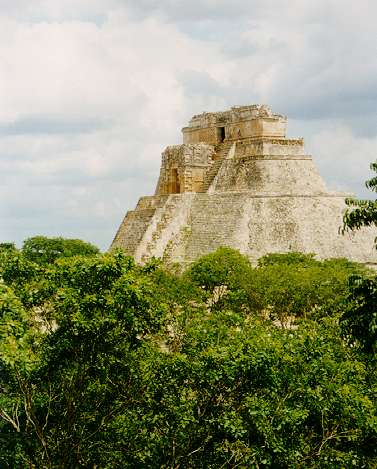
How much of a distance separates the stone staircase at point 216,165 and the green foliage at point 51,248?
28.3 feet

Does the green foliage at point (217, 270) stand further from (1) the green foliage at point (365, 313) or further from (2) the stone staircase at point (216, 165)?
(1) the green foliage at point (365, 313)

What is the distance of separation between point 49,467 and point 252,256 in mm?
25370

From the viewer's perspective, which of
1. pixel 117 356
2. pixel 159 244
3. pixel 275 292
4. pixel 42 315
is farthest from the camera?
pixel 159 244

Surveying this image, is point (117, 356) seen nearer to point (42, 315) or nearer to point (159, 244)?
point (42, 315)

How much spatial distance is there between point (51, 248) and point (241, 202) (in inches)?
531

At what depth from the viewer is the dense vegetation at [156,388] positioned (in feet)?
40.5

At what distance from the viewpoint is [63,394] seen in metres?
13.4

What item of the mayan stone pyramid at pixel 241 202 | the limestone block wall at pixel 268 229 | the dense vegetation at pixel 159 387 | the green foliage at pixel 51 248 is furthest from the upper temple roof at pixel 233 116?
the dense vegetation at pixel 159 387

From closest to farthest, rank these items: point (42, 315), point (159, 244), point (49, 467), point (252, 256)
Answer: point (49, 467) < point (42, 315) < point (252, 256) < point (159, 244)

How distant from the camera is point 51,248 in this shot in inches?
1865

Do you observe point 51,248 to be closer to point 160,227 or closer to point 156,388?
point 160,227

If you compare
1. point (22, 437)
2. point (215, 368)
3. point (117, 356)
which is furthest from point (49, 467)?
point (215, 368)

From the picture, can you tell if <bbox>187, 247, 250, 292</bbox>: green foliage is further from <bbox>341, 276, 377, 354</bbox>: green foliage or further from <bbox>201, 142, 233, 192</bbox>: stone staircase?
<bbox>341, 276, 377, 354</bbox>: green foliage

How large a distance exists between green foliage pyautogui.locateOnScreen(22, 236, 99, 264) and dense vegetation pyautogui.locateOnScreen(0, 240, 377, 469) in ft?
107
